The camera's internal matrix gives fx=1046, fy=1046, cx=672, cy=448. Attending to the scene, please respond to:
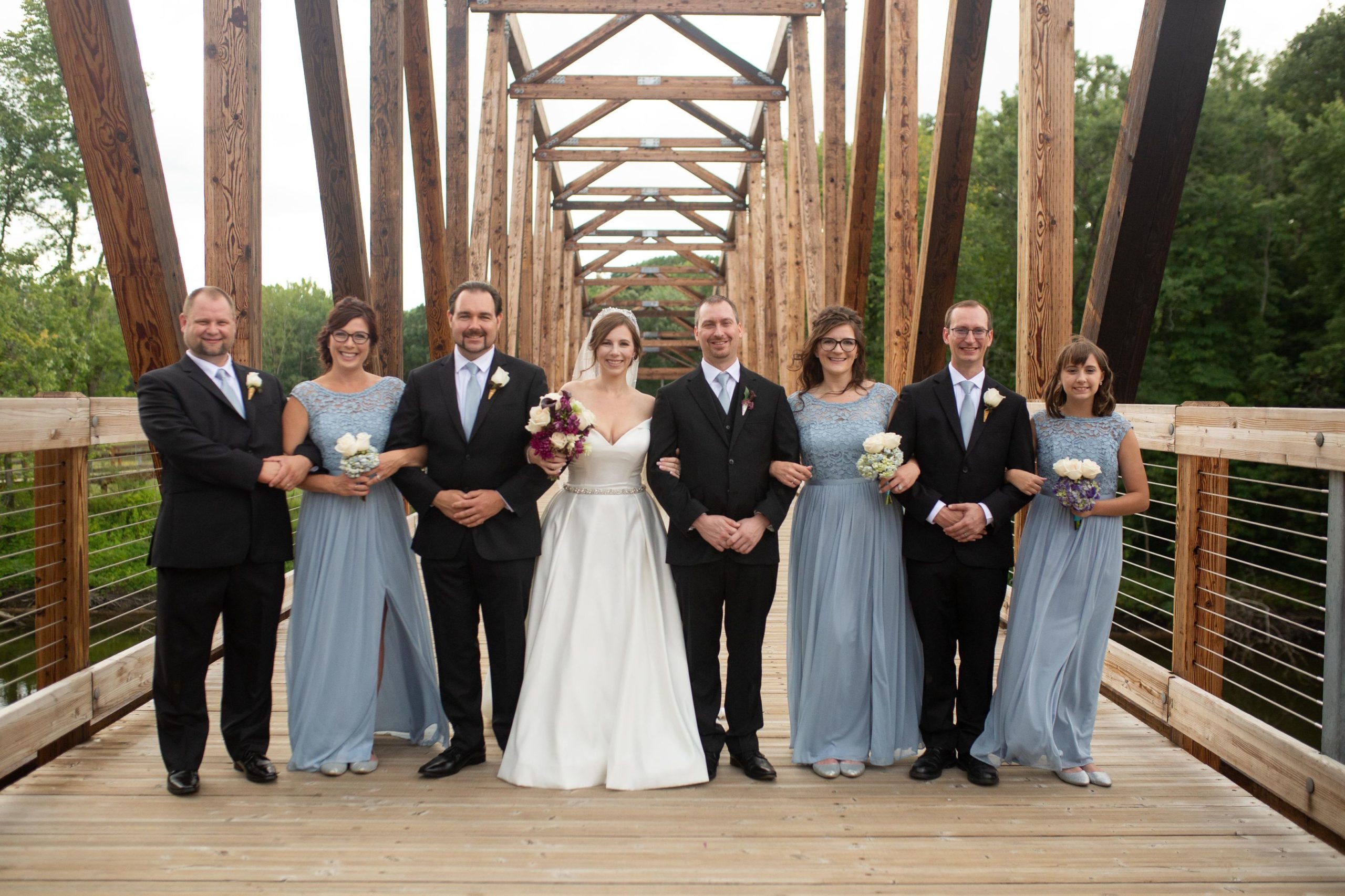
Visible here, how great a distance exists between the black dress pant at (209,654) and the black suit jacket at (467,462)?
1.85 ft

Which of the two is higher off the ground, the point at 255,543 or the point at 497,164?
the point at 497,164

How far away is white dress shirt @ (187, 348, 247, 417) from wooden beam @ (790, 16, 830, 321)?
7249 millimetres

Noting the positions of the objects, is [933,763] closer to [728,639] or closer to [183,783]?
[728,639]

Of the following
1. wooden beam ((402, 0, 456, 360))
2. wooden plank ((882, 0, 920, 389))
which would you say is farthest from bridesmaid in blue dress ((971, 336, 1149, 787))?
wooden beam ((402, 0, 456, 360))

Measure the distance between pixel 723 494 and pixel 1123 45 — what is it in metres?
32.8

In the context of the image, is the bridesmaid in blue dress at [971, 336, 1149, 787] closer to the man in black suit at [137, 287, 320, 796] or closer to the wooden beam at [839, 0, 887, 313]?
the man in black suit at [137, 287, 320, 796]

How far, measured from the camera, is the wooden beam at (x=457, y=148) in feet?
29.7

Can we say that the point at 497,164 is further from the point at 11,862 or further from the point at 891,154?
the point at 11,862

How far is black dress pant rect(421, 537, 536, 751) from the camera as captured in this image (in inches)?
150

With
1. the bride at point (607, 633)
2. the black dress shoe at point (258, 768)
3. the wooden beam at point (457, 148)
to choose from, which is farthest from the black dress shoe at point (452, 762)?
the wooden beam at point (457, 148)

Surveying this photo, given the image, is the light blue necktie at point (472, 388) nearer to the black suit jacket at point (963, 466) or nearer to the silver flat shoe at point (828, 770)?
the black suit jacket at point (963, 466)

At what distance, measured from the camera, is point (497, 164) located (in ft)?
37.6

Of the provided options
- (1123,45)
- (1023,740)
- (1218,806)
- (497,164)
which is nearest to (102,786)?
(1023,740)

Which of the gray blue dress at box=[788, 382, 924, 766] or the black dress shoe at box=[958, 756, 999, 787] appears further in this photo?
the gray blue dress at box=[788, 382, 924, 766]
